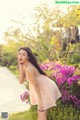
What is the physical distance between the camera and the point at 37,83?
17.8 feet

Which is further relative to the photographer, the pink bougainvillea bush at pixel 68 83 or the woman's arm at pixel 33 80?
the pink bougainvillea bush at pixel 68 83

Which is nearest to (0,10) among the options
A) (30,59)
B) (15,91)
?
(15,91)

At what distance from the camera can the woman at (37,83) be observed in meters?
5.39

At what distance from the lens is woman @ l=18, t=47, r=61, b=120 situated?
539 centimetres

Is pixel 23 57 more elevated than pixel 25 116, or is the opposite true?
pixel 23 57

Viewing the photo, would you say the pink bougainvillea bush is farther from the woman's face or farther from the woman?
the woman's face

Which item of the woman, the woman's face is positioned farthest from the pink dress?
the woman's face

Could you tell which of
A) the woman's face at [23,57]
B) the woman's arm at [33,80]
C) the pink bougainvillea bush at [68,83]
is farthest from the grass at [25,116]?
the woman's face at [23,57]

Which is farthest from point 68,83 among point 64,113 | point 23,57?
point 23,57

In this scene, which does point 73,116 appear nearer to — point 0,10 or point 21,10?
point 21,10

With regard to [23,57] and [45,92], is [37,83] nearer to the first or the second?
[45,92]

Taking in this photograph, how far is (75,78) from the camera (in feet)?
23.0

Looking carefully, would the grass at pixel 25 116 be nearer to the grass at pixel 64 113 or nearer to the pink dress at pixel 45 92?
the grass at pixel 64 113

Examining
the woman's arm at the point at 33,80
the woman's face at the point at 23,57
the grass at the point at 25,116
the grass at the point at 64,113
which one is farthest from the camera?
the grass at the point at 25,116
